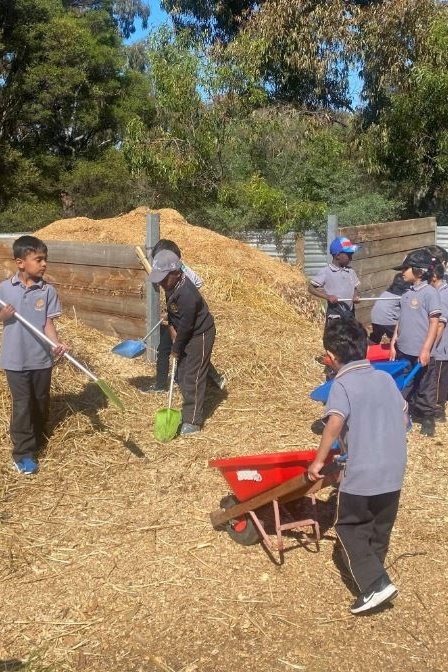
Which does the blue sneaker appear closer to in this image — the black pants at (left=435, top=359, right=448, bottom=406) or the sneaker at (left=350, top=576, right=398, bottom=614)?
the sneaker at (left=350, top=576, right=398, bottom=614)

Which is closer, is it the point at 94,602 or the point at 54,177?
the point at 94,602

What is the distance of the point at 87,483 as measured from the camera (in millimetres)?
5312

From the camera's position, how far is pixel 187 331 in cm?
602

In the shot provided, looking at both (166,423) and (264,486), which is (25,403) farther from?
(264,486)

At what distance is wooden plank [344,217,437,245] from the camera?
9.12 m

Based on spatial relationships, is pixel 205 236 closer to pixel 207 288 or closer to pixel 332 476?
pixel 207 288

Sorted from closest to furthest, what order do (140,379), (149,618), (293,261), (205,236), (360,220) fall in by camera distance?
(149,618), (140,379), (205,236), (293,261), (360,220)

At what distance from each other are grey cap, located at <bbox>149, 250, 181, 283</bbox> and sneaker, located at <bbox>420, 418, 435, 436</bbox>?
2467mm

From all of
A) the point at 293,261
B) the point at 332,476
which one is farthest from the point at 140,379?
the point at 293,261

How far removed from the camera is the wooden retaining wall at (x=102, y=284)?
25.5 feet

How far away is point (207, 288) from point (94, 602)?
6495 millimetres

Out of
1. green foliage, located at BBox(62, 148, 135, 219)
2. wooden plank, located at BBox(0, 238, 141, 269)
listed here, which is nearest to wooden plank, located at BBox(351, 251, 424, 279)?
wooden plank, located at BBox(0, 238, 141, 269)

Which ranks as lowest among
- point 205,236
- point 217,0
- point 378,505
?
point 378,505

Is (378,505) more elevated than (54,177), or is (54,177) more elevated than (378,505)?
(54,177)
